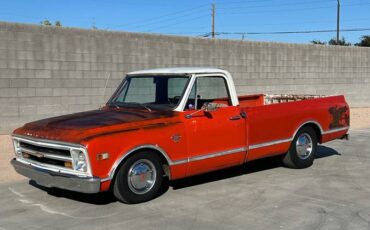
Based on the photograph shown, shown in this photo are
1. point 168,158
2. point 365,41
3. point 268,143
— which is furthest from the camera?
point 365,41

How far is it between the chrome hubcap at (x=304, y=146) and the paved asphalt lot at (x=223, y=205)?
1.03ft

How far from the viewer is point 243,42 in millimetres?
17906

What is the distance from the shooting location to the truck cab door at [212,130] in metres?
6.84

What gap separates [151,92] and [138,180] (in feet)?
5.28

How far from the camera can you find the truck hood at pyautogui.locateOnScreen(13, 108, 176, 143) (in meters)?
5.94

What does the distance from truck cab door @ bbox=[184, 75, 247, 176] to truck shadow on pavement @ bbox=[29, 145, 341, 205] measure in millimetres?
608

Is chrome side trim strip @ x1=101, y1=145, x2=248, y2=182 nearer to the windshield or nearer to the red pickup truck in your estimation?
the red pickup truck

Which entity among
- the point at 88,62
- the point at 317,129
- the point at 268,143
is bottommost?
the point at 268,143

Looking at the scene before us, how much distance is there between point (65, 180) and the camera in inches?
233

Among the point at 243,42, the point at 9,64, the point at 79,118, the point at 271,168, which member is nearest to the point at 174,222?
the point at 79,118

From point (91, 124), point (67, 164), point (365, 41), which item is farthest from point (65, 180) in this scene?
point (365, 41)

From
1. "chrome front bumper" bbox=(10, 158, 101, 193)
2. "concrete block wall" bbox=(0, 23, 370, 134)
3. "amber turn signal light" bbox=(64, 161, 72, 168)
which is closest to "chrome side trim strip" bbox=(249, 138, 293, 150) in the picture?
"chrome front bumper" bbox=(10, 158, 101, 193)

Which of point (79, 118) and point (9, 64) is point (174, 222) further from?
point (9, 64)

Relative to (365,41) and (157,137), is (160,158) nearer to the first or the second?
(157,137)
